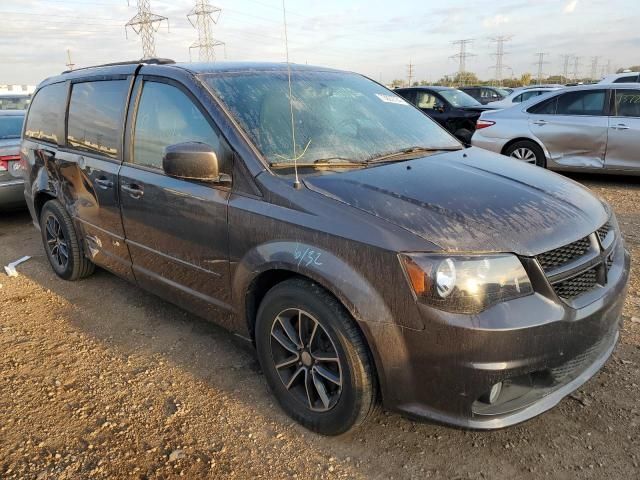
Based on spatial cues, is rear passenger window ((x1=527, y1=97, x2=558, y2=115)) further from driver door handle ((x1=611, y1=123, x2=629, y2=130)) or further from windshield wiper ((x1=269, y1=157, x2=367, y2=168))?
windshield wiper ((x1=269, y1=157, x2=367, y2=168))

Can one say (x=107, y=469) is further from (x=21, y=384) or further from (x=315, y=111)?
(x=315, y=111)

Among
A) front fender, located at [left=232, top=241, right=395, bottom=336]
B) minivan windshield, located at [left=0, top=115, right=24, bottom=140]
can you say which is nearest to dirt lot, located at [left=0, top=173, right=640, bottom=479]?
front fender, located at [left=232, top=241, right=395, bottom=336]

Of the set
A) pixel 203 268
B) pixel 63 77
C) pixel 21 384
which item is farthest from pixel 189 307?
pixel 63 77

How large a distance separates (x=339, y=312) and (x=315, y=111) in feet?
4.48

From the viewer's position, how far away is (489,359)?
79.5 inches

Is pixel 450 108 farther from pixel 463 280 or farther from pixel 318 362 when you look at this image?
pixel 463 280

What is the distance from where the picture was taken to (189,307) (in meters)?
3.26

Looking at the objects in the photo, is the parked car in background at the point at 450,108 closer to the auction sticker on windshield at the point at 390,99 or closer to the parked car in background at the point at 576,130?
the parked car in background at the point at 576,130

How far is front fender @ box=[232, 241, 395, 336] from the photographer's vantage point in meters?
2.15

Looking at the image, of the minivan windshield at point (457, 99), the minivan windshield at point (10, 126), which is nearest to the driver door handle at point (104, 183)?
the minivan windshield at point (10, 126)

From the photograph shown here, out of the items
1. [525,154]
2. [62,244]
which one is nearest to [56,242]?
[62,244]

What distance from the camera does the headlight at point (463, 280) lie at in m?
2.03

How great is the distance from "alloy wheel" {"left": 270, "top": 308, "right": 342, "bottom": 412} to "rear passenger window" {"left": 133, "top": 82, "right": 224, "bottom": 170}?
942mm

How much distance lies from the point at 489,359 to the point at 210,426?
1.46m
